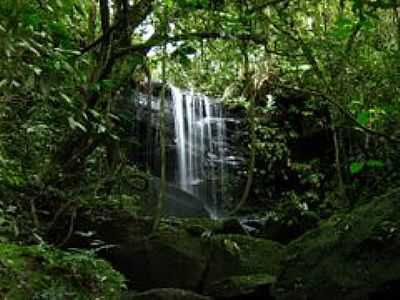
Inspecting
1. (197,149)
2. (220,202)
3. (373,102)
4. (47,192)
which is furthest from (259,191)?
(47,192)

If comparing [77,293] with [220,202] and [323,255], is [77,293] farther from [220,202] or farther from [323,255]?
[220,202]

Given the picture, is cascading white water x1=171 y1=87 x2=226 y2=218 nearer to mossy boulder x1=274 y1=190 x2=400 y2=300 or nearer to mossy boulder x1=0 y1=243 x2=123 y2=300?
mossy boulder x1=274 y1=190 x2=400 y2=300

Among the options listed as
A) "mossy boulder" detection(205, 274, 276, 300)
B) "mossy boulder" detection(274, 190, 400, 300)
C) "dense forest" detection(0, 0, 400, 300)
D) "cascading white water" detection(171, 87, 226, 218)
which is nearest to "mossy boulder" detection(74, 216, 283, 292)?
"dense forest" detection(0, 0, 400, 300)

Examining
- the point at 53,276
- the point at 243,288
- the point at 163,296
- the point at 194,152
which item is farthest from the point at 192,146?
the point at 53,276

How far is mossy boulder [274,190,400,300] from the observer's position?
4891 mm

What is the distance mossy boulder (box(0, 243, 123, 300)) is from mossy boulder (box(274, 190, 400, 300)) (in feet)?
5.84

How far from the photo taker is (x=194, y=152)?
1277 cm

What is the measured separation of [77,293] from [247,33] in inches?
98.2

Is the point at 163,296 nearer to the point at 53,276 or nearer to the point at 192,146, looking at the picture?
the point at 53,276

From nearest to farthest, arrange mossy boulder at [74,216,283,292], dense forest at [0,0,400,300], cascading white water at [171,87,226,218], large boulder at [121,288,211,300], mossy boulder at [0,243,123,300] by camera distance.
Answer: dense forest at [0,0,400,300]
mossy boulder at [0,243,123,300]
large boulder at [121,288,211,300]
mossy boulder at [74,216,283,292]
cascading white water at [171,87,226,218]

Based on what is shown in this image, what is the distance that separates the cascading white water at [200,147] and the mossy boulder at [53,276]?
7.23 metres

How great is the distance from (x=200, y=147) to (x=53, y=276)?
8521 mm

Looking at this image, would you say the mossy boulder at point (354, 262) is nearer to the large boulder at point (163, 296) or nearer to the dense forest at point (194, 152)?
the dense forest at point (194, 152)

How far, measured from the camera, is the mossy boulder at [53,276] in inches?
160
